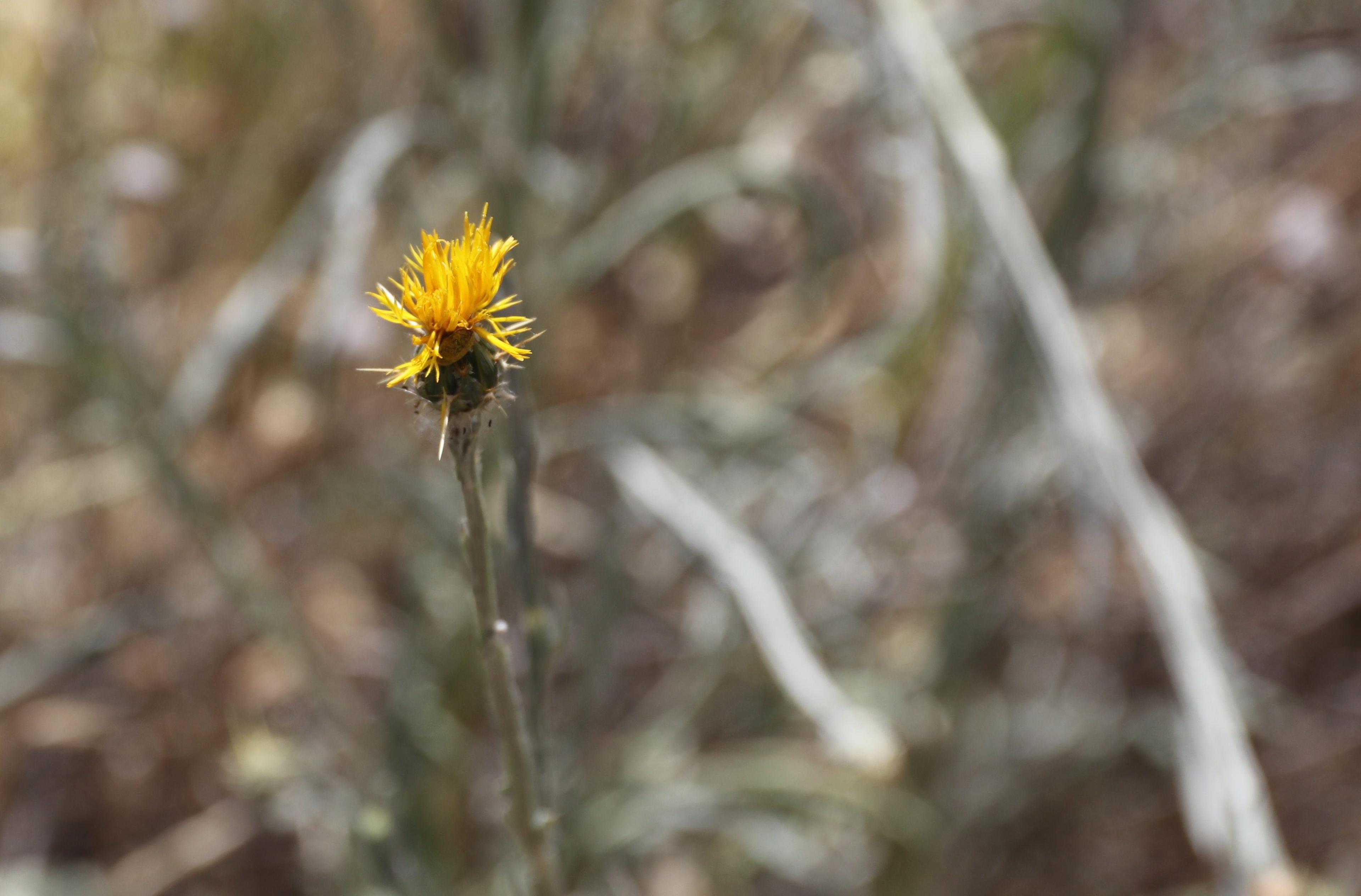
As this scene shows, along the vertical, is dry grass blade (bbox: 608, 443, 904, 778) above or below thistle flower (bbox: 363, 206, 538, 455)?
above

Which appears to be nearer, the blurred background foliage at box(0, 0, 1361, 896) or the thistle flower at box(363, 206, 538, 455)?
the thistle flower at box(363, 206, 538, 455)

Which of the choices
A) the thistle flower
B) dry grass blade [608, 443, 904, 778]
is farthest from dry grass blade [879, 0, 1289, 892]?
the thistle flower

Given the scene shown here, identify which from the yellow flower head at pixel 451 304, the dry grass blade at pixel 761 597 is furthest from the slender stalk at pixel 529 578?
the dry grass blade at pixel 761 597

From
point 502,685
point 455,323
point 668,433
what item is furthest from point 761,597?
point 455,323

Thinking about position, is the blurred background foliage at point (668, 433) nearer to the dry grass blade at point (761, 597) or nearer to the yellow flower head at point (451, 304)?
the dry grass blade at point (761, 597)

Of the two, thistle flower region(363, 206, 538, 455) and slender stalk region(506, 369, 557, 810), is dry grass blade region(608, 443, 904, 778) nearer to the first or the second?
slender stalk region(506, 369, 557, 810)

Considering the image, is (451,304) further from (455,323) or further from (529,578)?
(529,578)

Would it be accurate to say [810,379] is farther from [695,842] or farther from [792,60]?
[792,60]
